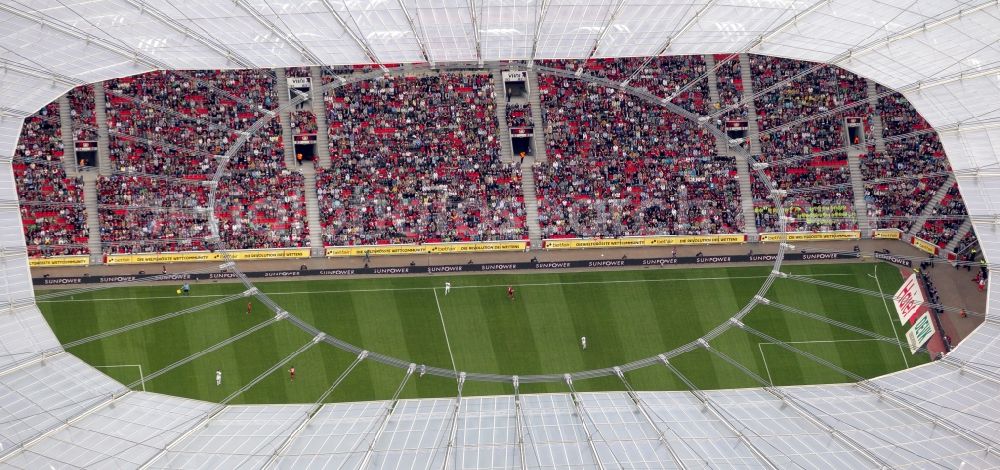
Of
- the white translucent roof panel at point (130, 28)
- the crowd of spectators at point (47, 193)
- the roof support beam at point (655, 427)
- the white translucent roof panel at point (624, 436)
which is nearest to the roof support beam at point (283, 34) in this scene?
the white translucent roof panel at point (130, 28)

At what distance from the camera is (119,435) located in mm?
32594

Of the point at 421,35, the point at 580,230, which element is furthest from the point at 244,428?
the point at 580,230

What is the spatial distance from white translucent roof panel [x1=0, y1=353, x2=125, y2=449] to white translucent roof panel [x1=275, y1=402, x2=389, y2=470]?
949 centimetres

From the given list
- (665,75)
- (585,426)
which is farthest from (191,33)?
(665,75)

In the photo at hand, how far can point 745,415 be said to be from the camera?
35312 millimetres

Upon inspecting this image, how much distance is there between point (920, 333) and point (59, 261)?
55118 mm

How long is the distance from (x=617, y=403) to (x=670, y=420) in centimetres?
279

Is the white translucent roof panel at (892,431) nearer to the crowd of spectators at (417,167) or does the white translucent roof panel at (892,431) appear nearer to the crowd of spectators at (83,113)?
the crowd of spectators at (417,167)

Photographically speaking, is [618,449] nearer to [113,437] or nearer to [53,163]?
[113,437]

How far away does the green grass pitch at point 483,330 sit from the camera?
47000mm

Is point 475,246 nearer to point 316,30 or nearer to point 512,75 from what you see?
point 512,75

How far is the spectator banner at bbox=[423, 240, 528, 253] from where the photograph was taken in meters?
50.1

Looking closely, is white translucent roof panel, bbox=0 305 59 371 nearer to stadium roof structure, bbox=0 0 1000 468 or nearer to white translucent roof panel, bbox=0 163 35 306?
stadium roof structure, bbox=0 0 1000 468

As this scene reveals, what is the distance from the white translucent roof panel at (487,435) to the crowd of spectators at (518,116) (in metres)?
21.3
